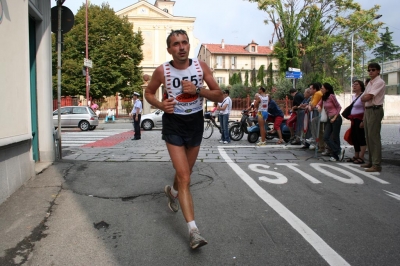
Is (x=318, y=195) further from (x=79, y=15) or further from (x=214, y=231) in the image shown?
(x=79, y=15)

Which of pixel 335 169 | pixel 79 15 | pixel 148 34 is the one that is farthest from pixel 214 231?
pixel 148 34

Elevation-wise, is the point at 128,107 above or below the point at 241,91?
below

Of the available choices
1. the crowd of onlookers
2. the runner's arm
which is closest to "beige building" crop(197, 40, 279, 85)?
the crowd of onlookers

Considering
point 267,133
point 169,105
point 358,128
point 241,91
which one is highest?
point 241,91

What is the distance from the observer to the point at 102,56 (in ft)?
114

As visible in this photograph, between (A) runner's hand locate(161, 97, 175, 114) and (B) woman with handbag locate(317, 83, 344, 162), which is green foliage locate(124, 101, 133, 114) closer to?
(B) woman with handbag locate(317, 83, 344, 162)

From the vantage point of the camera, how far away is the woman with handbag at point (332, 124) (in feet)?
26.6

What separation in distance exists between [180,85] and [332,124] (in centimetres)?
572

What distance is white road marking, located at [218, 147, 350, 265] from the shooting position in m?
3.06

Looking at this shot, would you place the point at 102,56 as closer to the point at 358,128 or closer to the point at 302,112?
the point at 302,112

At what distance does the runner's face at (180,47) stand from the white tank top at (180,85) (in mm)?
135

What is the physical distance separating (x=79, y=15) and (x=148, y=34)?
53.0 feet

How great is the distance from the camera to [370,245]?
3.34 meters

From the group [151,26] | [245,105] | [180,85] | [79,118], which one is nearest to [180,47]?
[180,85]
